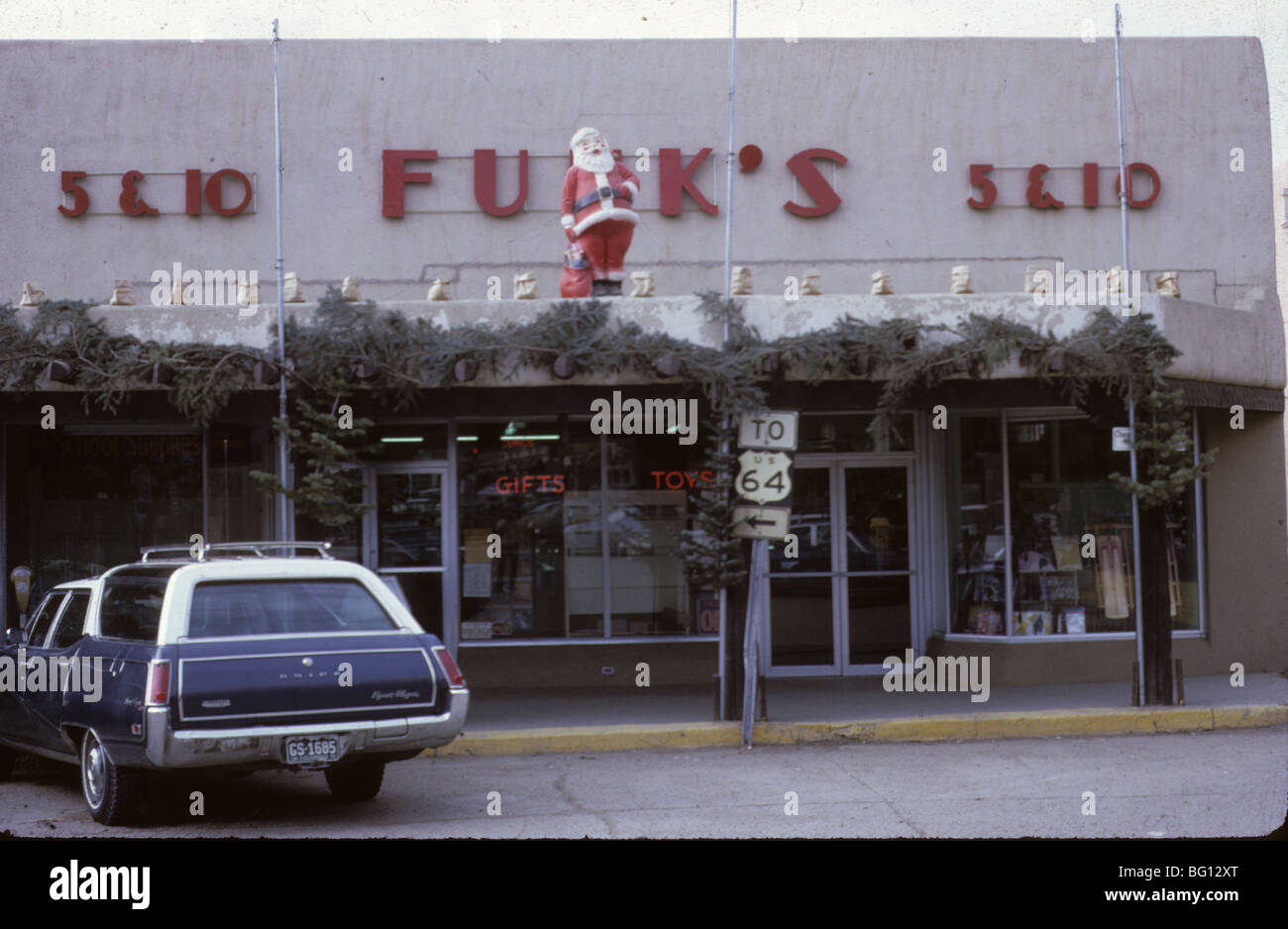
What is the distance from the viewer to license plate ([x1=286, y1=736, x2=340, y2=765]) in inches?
310

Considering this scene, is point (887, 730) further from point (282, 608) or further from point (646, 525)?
point (282, 608)

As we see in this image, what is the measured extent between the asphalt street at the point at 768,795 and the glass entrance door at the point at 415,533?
364 centimetres

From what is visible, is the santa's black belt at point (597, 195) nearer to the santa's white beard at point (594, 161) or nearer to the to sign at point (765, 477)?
the santa's white beard at point (594, 161)

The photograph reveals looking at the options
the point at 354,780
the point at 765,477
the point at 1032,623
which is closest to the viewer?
the point at 354,780

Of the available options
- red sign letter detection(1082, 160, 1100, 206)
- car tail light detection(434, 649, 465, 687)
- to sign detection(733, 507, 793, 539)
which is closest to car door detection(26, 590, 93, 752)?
car tail light detection(434, 649, 465, 687)

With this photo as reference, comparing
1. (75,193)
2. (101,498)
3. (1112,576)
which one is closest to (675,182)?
(1112,576)

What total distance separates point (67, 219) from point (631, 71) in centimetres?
624

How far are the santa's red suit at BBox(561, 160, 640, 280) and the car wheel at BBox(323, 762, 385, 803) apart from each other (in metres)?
5.42

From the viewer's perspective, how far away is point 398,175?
15000mm

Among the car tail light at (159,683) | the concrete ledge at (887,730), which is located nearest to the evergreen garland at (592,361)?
the concrete ledge at (887,730)

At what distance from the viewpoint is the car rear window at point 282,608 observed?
816 centimetres

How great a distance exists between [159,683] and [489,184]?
851cm

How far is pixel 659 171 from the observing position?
49.4 feet

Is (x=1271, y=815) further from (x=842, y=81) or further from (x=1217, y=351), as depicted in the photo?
(x=842, y=81)
